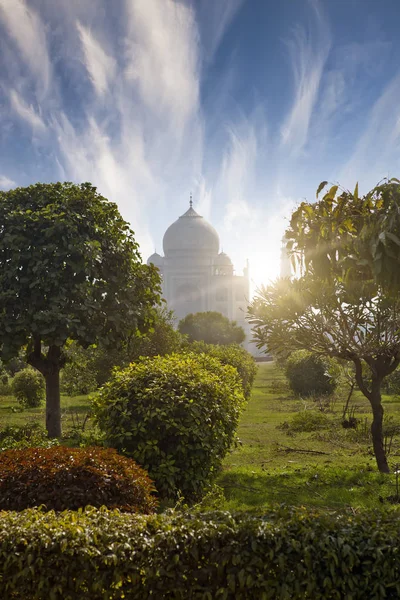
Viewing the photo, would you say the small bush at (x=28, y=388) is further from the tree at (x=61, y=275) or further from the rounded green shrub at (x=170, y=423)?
the rounded green shrub at (x=170, y=423)

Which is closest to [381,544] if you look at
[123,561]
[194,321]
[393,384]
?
[123,561]

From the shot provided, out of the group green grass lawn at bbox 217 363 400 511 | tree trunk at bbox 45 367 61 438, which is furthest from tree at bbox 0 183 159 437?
green grass lawn at bbox 217 363 400 511

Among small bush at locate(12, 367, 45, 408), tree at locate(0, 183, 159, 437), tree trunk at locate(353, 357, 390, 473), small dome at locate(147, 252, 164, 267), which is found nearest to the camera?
tree trunk at locate(353, 357, 390, 473)

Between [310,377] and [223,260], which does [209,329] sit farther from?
[223,260]

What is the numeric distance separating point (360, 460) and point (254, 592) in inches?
317

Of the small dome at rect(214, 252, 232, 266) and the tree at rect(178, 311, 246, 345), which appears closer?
the tree at rect(178, 311, 246, 345)

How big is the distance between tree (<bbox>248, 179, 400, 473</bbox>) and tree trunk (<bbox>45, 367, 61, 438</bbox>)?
5.46 m

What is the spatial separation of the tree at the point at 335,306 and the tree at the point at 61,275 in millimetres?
3399

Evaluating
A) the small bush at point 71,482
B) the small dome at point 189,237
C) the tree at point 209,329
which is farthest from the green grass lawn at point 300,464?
the small dome at point 189,237

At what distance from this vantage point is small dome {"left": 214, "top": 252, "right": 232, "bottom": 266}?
90.3 metres

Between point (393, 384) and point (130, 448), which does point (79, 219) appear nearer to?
point (130, 448)

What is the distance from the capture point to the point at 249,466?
10.2 meters

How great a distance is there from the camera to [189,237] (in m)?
84.8

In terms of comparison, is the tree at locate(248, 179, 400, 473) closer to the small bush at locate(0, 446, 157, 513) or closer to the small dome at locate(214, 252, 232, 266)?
the small bush at locate(0, 446, 157, 513)
